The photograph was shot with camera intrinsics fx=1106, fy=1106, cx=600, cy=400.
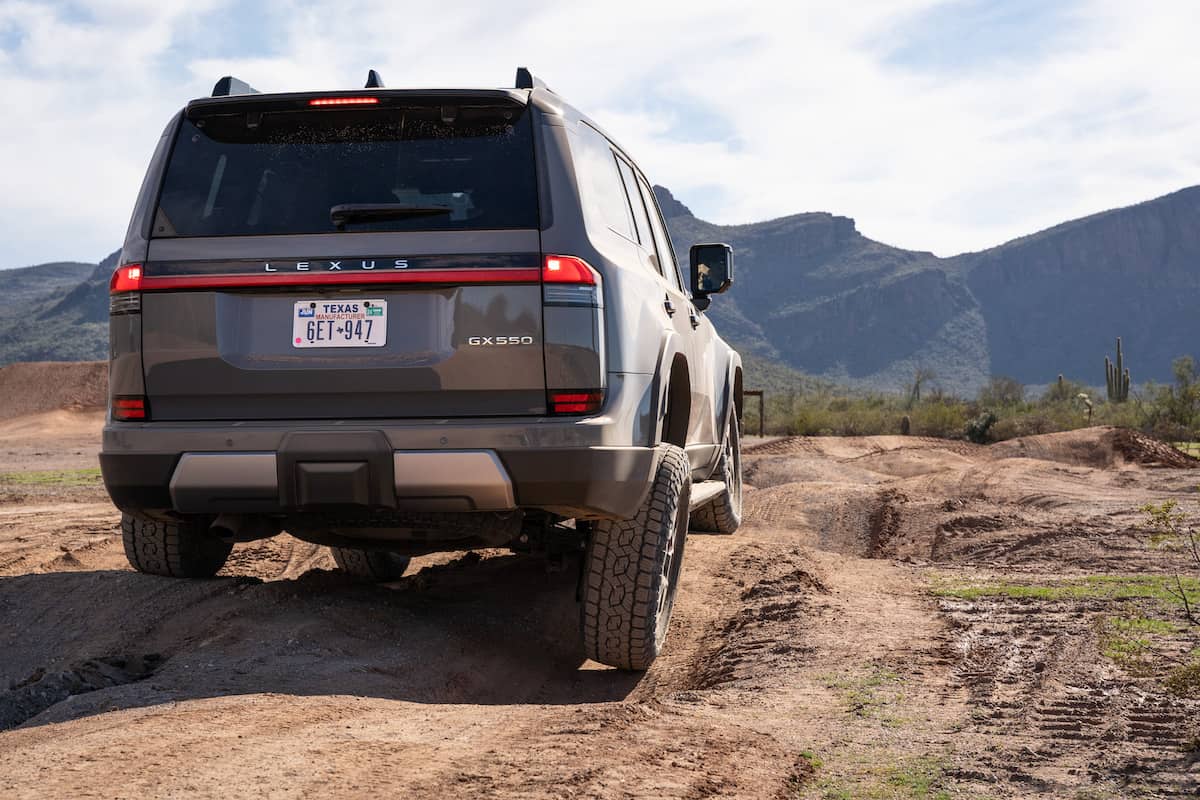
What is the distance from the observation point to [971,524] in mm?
9898

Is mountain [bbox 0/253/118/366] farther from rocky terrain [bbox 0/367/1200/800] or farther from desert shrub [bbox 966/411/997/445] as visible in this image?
rocky terrain [bbox 0/367/1200/800]

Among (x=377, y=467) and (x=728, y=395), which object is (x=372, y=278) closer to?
(x=377, y=467)

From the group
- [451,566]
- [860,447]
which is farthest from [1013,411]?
[451,566]

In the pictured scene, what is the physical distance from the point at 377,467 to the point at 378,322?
531 mm

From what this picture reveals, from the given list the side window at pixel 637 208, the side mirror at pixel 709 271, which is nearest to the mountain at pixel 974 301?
the side mirror at pixel 709 271

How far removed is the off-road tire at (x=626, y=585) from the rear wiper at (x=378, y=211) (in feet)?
4.62

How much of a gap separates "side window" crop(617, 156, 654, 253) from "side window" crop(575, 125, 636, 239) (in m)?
0.15

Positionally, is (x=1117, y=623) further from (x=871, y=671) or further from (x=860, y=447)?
(x=860, y=447)

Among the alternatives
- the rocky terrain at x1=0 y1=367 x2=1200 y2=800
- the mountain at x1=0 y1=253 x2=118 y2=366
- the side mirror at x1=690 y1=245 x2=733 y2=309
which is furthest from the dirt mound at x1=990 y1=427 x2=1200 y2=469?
the mountain at x1=0 y1=253 x2=118 y2=366

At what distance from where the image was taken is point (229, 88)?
4492 mm

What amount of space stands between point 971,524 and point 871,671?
5877 millimetres

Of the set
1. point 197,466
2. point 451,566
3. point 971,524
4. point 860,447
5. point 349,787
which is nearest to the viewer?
point 349,787

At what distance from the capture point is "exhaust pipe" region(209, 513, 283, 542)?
15.2ft

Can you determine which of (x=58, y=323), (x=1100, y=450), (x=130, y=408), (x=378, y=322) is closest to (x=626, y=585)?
(x=378, y=322)
